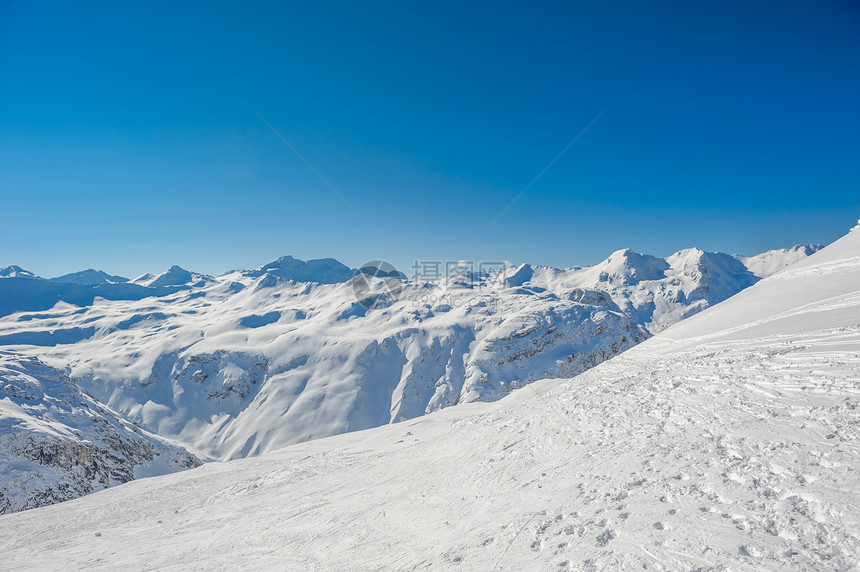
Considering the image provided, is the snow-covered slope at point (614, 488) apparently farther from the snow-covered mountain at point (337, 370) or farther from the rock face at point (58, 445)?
the snow-covered mountain at point (337, 370)

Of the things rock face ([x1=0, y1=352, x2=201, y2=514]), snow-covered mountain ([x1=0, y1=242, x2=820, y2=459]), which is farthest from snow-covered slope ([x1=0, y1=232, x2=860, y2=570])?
snow-covered mountain ([x1=0, y1=242, x2=820, y2=459])

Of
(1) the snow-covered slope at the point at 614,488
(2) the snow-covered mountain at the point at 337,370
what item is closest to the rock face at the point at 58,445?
(1) the snow-covered slope at the point at 614,488

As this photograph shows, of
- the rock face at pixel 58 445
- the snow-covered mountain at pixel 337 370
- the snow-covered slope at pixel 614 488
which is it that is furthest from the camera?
the snow-covered mountain at pixel 337 370

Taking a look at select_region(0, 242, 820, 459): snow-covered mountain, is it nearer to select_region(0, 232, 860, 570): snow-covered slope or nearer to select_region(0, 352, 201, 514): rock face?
select_region(0, 352, 201, 514): rock face

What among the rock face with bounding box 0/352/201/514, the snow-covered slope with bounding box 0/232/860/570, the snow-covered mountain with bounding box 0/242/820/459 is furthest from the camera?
the snow-covered mountain with bounding box 0/242/820/459

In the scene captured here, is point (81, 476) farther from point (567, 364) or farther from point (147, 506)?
point (567, 364)

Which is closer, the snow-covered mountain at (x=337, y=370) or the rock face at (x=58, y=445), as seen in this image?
the rock face at (x=58, y=445)

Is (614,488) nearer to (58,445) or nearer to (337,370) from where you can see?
(58,445)
